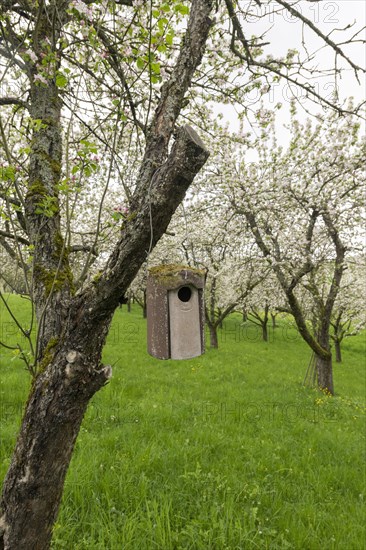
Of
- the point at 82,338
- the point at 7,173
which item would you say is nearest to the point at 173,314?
the point at 82,338

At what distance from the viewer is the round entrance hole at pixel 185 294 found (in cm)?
281

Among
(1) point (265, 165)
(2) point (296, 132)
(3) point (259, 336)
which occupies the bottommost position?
(3) point (259, 336)

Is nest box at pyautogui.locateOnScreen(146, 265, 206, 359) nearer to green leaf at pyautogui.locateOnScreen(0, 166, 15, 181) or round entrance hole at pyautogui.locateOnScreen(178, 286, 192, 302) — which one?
round entrance hole at pyautogui.locateOnScreen(178, 286, 192, 302)

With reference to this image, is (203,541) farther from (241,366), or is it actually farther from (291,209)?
(241,366)

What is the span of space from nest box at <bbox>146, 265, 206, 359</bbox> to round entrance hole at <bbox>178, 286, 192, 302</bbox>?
10cm

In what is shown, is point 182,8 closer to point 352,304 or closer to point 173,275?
point 173,275

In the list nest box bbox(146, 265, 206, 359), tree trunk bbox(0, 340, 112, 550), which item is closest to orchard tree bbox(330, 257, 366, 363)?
nest box bbox(146, 265, 206, 359)

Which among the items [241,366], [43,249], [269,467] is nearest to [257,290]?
[241,366]

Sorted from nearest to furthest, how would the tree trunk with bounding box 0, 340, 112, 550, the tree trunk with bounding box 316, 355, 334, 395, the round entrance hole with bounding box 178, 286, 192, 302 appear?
the tree trunk with bounding box 0, 340, 112, 550 < the round entrance hole with bounding box 178, 286, 192, 302 < the tree trunk with bounding box 316, 355, 334, 395

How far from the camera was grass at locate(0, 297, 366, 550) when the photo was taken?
311 centimetres

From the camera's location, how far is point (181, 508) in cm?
344

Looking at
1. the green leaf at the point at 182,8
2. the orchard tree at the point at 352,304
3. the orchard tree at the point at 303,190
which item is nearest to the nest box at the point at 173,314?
the green leaf at the point at 182,8

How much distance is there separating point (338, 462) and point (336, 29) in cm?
532

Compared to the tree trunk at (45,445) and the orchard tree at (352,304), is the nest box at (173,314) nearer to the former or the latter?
the tree trunk at (45,445)
